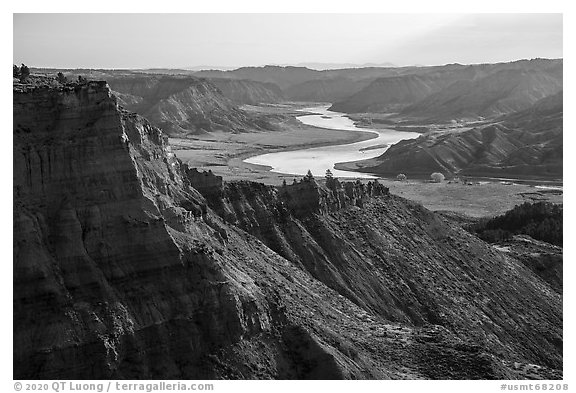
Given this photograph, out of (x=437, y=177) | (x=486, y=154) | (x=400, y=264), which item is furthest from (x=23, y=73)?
(x=486, y=154)

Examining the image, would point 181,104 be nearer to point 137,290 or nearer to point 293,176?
point 293,176

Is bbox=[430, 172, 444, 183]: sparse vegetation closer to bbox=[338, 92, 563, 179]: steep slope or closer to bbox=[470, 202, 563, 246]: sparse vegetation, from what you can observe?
bbox=[338, 92, 563, 179]: steep slope

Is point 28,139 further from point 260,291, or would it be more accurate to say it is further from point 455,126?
point 455,126

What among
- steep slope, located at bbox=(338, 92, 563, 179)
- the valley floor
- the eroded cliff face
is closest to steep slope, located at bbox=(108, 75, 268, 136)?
the valley floor

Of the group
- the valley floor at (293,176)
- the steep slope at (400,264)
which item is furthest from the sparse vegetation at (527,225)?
the valley floor at (293,176)

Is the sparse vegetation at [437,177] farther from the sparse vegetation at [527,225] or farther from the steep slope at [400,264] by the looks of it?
the steep slope at [400,264]

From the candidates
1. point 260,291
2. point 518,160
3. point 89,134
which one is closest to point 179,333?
point 260,291
